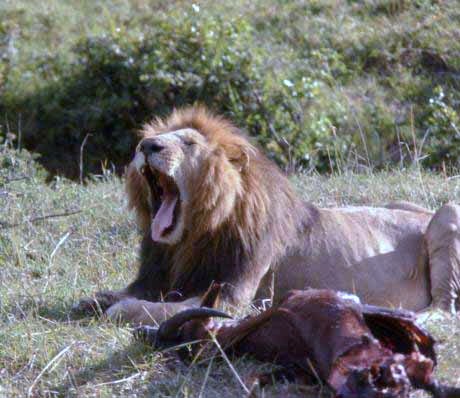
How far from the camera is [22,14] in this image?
11.6 m

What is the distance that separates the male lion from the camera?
4.57 m

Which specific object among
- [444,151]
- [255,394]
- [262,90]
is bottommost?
[444,151]

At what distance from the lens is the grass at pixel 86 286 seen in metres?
3.52

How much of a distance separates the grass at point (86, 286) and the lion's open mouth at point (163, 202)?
0.52 m

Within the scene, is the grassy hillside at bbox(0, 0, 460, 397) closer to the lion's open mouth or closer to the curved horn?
the curved horn

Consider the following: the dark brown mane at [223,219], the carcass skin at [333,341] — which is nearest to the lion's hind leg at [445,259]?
the dark brown mane at [223,219]

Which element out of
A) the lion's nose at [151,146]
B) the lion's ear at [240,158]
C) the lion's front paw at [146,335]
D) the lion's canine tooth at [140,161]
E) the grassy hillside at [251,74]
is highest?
the lion's nose at [151,146]

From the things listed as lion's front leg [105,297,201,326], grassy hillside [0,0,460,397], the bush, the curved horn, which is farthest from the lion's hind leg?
the bush

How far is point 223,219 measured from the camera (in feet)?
15.1

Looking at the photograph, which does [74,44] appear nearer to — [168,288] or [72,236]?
[72,236]

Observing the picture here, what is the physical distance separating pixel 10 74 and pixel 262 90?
273 centimetres

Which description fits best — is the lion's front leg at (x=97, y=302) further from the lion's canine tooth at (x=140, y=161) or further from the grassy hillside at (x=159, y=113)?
the lion's canine tooth at (x=140, y=161)

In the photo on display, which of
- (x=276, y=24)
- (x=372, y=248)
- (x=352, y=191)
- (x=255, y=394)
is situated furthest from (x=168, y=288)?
(x=276, y=24)

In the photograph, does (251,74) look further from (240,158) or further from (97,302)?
(97,302)
